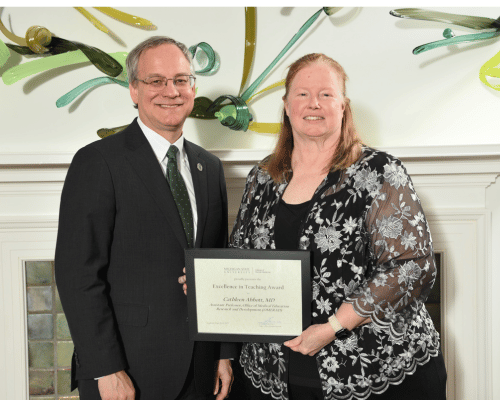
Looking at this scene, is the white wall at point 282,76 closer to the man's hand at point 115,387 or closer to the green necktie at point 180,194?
the green necktie at point 180,194

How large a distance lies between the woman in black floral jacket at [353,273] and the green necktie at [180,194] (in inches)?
9.1

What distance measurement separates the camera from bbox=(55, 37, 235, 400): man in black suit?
49.8 inches

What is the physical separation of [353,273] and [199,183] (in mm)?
590

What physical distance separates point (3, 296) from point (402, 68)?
2157mm

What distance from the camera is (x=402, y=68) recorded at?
198 cm

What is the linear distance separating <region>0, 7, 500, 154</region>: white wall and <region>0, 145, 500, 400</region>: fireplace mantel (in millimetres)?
152

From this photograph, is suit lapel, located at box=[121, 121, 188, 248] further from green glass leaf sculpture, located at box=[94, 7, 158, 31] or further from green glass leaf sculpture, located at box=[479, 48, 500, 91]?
green glass leaf sculpture, located at box=[479, 48, 500, 91]

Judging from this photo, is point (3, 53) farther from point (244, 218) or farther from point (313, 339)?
point (313, 339)

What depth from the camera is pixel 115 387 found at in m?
1.28

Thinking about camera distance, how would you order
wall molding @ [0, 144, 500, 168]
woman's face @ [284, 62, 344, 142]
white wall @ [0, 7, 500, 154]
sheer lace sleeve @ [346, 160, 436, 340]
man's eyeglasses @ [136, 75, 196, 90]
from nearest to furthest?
sheer lace sleeve @ [346, 160, 436, 340], woman's face @ [284, 62, 344, 142], man's eyeglasses @ [136, 75, 196, 90], wall molding @ [0, 144, 500, 168], white wall @ [0, 7, 500, 154]

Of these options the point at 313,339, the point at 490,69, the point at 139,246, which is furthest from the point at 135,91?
the point at 490,69

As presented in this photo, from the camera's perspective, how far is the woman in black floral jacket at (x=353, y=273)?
119cm

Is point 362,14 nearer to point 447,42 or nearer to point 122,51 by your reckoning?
point 447,42

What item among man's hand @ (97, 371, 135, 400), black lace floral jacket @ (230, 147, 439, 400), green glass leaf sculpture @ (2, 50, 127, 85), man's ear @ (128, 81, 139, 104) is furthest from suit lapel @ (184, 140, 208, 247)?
green glass leaf sculpture @ (2, 50, 127, 85)
